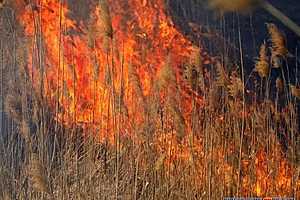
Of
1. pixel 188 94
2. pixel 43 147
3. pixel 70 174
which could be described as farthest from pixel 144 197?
pixel 188 94

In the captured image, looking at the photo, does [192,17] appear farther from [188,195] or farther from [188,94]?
[188,195]

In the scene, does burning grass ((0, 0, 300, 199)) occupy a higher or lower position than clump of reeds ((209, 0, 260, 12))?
lower

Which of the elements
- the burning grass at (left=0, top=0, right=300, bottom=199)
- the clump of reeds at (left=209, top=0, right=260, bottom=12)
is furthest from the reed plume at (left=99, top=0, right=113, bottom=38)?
the clump of reeds at (left=209, top=0, right=260, bottom=12)

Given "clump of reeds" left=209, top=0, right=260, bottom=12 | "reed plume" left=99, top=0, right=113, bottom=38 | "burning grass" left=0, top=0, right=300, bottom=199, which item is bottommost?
"burning grass" left=0, top=0, right=300, bottom=199

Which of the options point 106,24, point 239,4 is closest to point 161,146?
point 106,24

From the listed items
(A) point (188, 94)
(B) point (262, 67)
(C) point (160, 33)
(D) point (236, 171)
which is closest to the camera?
(B) point (262, 67)

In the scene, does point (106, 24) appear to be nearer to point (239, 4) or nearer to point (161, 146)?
point (161, 146)

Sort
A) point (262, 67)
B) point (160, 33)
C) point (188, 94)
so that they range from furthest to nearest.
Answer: point (160, 33) → point (188, 94) → point (262, 67)

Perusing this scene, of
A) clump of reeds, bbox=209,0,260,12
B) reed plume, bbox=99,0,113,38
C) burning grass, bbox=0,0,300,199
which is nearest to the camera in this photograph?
clump of reeds, bbox=209,0,260,12

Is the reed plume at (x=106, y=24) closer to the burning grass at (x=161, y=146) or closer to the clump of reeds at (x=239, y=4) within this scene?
the burning grass at (x=161, y=146)

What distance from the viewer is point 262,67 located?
3051 millimetres

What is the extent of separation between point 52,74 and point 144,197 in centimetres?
241

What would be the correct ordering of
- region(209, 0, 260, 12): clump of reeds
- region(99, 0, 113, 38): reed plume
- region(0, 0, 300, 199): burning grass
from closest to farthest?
1. region(209, 0, 260, 12): clump of reeds
2. region(99, 0, 113, 38): reed plume
3. region(0, 0, 300, 199): burning grass

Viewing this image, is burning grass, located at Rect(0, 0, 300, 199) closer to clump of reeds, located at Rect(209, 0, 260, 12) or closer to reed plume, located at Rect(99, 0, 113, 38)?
reed plume, located at Rect(99, 0, 113, 38)
